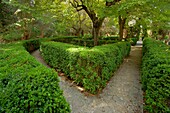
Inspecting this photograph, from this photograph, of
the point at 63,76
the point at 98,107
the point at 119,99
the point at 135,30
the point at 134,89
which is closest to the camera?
the point at 98,107

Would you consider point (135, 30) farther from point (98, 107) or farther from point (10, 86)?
point (10, 86)

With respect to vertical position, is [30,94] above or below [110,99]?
above

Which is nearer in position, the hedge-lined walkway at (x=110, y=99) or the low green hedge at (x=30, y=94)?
the low green hedge at (x=30, y=94)

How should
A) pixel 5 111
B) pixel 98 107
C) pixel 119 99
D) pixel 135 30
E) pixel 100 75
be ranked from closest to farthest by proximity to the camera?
pixel 5 111, pixel 98 107, pixel 119 99, pixel 100 75, pixel 135 30

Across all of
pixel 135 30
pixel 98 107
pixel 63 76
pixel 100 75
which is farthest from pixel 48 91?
pixel 135 30

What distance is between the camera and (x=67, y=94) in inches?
149

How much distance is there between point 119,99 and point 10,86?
2821mm

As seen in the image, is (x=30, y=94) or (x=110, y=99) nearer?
(x=30, y=94)

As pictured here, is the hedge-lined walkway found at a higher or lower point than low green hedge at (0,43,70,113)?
lower

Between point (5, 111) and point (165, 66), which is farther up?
point (165, 66)

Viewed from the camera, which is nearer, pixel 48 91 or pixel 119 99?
pixel 48 91

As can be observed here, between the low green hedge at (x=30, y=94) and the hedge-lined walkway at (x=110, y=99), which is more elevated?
the low green hedge at (x=30, y=94)

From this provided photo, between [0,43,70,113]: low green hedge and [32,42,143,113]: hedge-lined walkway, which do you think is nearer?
[0,43,70,113]: low green hedge

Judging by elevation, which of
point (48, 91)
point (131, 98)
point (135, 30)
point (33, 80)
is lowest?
point (131, 98)
